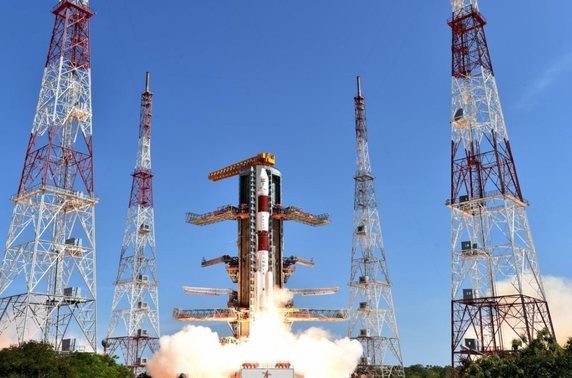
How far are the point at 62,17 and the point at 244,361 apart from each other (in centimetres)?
4747

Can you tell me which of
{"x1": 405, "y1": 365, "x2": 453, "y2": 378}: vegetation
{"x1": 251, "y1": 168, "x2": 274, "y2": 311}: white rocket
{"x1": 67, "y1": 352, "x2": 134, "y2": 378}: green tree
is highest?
{"x1": 251, "y1": 168, "x2": 274, "y2": 311}: white rocket

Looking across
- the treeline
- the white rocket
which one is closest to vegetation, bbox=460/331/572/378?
the treeline

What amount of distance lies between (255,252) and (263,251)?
1.25 m

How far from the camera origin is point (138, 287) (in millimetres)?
93938

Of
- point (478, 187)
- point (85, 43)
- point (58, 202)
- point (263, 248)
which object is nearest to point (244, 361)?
point (263, 248)

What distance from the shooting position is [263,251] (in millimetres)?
75375

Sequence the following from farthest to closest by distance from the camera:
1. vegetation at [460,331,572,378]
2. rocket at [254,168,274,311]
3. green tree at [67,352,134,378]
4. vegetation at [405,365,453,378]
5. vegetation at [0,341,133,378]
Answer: vegetation at [405,365,453,378] → rocket at [254,168,274,311] → green tree at [67,352,134,378] → vegetation at [0,341,133,378] → vegetation at [460,331,572,378]

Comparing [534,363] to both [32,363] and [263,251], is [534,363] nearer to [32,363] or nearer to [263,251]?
[263,251]

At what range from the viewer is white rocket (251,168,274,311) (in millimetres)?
73812

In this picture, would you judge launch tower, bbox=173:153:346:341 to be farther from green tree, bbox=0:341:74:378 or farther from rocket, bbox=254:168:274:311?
green tree, bbox=0:341:74:378

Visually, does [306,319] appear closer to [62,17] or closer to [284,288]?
[284,288]

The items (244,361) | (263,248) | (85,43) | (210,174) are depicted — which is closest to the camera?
(244,361)

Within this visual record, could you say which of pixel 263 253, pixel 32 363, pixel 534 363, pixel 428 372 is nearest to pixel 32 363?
pixel 32 363

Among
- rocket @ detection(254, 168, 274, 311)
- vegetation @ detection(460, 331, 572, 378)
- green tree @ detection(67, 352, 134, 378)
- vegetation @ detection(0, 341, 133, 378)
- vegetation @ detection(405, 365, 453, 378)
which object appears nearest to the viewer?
vegetation @ detection(460, 331, 572, 378)
